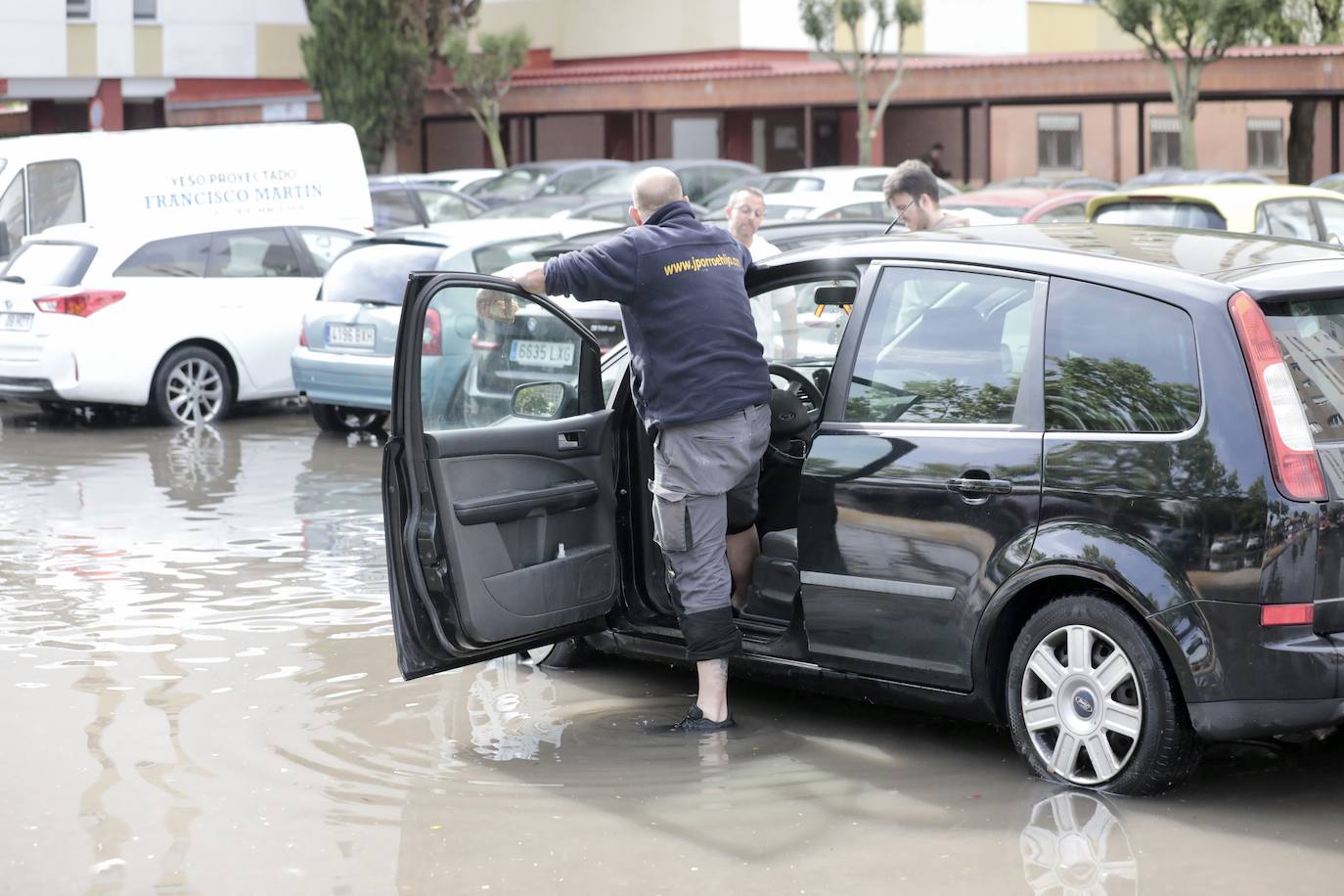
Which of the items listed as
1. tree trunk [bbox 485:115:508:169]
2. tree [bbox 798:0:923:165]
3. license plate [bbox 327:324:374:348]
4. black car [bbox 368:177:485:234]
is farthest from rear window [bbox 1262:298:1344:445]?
tree trunk [bbox 485:115:508:169]

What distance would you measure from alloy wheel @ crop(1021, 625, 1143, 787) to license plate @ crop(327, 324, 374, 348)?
8031mm

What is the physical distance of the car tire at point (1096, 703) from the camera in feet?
16.8

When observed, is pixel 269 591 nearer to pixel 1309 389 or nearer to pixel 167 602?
pixel 167 602

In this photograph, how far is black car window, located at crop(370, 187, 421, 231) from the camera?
818 inches

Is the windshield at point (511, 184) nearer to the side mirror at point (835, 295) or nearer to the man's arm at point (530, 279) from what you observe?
the side mirror at point (835, 295)

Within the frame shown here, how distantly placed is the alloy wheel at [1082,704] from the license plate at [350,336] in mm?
8031

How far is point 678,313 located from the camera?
19.5ft

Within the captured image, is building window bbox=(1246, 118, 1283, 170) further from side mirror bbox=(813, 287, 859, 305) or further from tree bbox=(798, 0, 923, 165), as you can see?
side mirror bbox=(813, 287, 859, 305)

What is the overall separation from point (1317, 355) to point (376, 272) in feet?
28.6

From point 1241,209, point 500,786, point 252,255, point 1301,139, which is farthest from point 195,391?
point 1301,139

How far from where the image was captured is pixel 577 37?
47.5m

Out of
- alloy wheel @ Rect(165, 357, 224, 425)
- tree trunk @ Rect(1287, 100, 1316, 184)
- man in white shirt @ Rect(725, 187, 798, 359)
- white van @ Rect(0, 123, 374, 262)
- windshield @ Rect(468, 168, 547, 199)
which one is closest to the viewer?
man in white shirt @ Rect(725, 187, 798, 359)

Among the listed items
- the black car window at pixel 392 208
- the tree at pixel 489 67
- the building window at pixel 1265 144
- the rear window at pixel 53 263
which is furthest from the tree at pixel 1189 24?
the rear window at pixel 53 263

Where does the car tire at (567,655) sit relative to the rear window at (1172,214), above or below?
below
